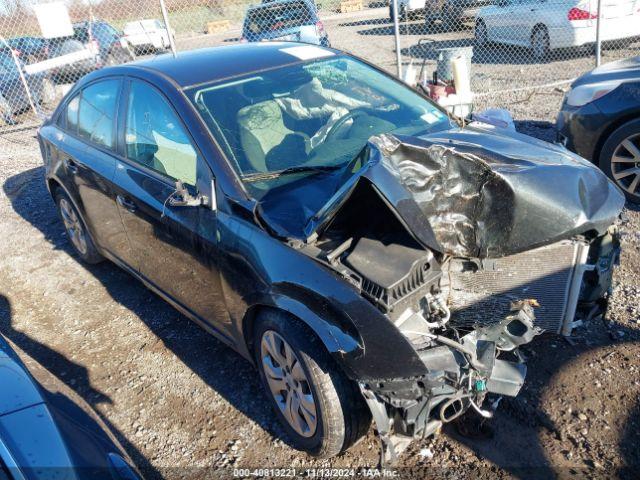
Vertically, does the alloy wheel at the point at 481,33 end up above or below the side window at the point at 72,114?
below

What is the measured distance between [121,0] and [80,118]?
9592 millimetres

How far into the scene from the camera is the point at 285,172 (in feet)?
9.37

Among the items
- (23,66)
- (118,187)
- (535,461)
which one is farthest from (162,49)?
(535,461)

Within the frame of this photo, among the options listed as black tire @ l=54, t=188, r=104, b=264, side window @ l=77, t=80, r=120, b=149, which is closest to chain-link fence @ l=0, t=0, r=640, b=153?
side window @ l=77, t=80, r=120, b=149

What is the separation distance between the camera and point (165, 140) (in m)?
3.16

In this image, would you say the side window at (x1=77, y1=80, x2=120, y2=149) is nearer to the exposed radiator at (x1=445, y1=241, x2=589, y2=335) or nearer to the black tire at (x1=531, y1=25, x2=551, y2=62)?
the exposed radiator at (x1=445, y1=241, x2=589, y2=335)

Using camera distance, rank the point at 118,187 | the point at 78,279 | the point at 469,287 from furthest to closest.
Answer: the point at 78,279
the point at 118,187
the point at 469,287

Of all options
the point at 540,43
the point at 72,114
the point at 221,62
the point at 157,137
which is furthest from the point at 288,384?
the point at 540,43

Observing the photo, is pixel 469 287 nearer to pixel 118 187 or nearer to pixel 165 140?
pixel 165 140

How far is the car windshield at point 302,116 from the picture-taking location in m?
2.90

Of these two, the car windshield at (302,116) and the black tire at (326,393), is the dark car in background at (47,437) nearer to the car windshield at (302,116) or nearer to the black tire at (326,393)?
the black tire at (326,393)

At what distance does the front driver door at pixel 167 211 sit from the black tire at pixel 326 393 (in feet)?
2.02

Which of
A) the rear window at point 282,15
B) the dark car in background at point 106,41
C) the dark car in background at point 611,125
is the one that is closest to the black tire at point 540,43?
the rear window at point 282,15

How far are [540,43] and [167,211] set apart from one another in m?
10.2
